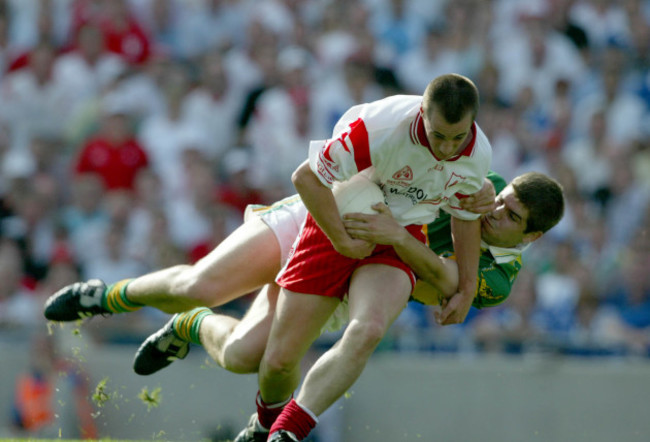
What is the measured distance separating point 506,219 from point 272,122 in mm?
5269

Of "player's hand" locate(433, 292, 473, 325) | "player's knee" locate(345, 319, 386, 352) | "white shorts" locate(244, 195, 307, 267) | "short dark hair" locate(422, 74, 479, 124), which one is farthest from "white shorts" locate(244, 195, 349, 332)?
"short dark hair" locate(422, 74, 479, 124)

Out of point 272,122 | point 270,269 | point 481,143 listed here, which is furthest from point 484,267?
point 272,122

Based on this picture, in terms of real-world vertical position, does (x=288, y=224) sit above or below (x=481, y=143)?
below

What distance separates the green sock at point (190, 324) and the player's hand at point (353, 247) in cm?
146

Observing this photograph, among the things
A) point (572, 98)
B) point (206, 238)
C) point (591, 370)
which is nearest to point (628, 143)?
point (572, 98)

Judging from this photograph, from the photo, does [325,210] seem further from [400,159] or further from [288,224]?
[288,224]

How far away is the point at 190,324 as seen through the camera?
20.5 feet

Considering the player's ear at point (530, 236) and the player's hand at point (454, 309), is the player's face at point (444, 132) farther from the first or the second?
the player's ear at point (530, 236)

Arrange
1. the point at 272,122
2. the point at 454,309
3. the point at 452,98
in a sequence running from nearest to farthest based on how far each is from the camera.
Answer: the point at 452,98
the point at 454,309
the point at 272,122

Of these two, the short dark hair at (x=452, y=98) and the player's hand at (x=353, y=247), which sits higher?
the short dark hair at (x=452, y=98)

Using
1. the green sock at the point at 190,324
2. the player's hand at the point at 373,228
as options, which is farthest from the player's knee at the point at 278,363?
the green sock at the point at 190,324

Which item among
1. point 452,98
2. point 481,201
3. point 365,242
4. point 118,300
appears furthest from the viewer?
point 118,300

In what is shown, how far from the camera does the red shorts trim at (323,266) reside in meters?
5.16

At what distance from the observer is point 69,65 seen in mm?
11438
